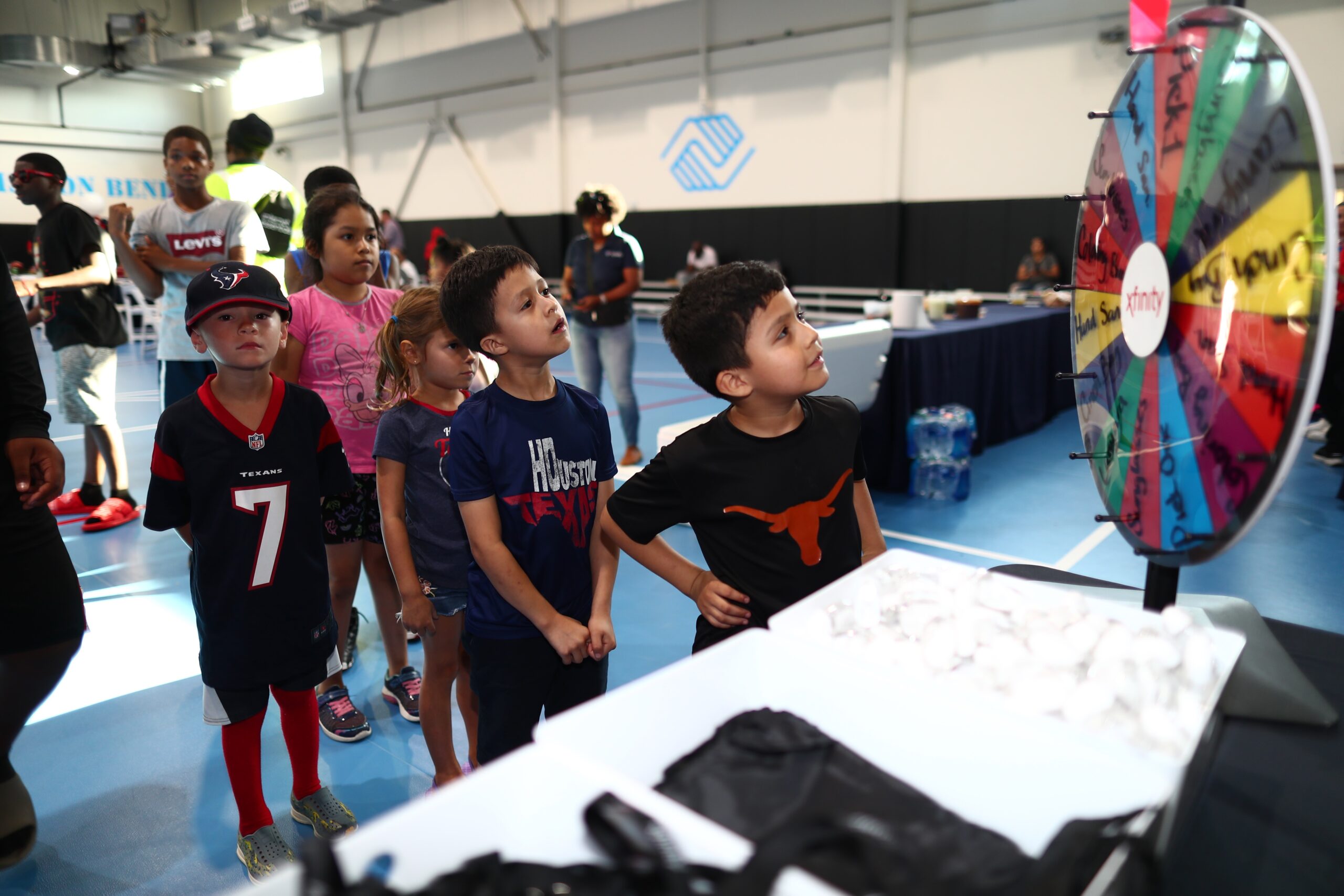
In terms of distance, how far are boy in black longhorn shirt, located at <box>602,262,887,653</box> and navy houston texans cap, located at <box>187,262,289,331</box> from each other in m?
0.82

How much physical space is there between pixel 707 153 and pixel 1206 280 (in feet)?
40.6

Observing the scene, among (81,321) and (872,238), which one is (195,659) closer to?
(81,321)

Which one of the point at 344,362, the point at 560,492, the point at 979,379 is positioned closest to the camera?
the point at 560,492

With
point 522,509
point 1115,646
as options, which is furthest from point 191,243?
point 1115,646

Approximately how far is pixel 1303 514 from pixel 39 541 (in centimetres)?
505

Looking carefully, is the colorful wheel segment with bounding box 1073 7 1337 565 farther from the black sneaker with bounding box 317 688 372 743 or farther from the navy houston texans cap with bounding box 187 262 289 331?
the black sneaker with bounding box 317 688 372 743

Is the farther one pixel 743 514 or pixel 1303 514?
pixel 1303 514

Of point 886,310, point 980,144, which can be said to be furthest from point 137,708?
point 980,144

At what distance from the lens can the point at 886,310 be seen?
5516mm

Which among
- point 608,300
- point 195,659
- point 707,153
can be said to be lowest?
point 195,659

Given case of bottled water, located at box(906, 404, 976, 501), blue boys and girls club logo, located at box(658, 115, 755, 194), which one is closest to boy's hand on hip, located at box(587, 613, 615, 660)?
case of bottled water, located at box(906, 404, 976, 501)

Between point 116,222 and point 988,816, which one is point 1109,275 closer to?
point 988,816

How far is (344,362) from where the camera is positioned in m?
2.18

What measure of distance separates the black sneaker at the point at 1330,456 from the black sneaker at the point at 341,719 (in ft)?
18.2
